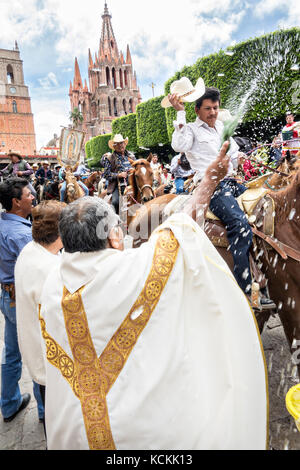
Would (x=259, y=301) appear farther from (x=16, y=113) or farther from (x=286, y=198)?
(x=16, y=113)

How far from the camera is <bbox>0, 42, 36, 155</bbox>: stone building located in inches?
2660

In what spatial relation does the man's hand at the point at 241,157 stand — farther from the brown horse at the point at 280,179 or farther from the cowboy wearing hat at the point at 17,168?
the cowboy wearing hat at the point at 17,168

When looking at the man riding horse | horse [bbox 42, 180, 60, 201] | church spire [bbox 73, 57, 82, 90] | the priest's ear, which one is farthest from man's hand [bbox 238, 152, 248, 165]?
church spire [bbox 73, 57, 82, 90]

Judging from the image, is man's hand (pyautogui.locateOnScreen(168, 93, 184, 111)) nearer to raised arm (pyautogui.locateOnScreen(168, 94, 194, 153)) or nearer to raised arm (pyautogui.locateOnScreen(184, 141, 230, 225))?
raised arm (pyautogui.locateOnScreen(168, 94, 194, 153))

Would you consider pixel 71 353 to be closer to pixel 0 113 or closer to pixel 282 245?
pixel 282 245

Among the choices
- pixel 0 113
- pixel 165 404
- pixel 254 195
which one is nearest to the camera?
pixel 165 404

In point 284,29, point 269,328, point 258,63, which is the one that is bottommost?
point 269,328

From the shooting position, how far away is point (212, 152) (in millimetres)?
3379

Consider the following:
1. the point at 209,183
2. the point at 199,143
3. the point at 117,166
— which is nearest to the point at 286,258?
the point at 209,183

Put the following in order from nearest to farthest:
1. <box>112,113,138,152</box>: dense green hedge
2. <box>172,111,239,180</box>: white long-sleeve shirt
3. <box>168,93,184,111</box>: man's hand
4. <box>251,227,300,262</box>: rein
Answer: <box>251,227,300,262</box>: rein → <box>168,93,184,111</box>: man's hand → <box>172,111,239,180</box>: white long-sleeve shirt → <box>112,113,138,152</box>: dense green hedge

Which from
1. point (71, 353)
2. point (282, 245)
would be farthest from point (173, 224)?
point (282, 245)

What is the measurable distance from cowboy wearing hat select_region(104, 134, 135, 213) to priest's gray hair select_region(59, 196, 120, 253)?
246 inches
